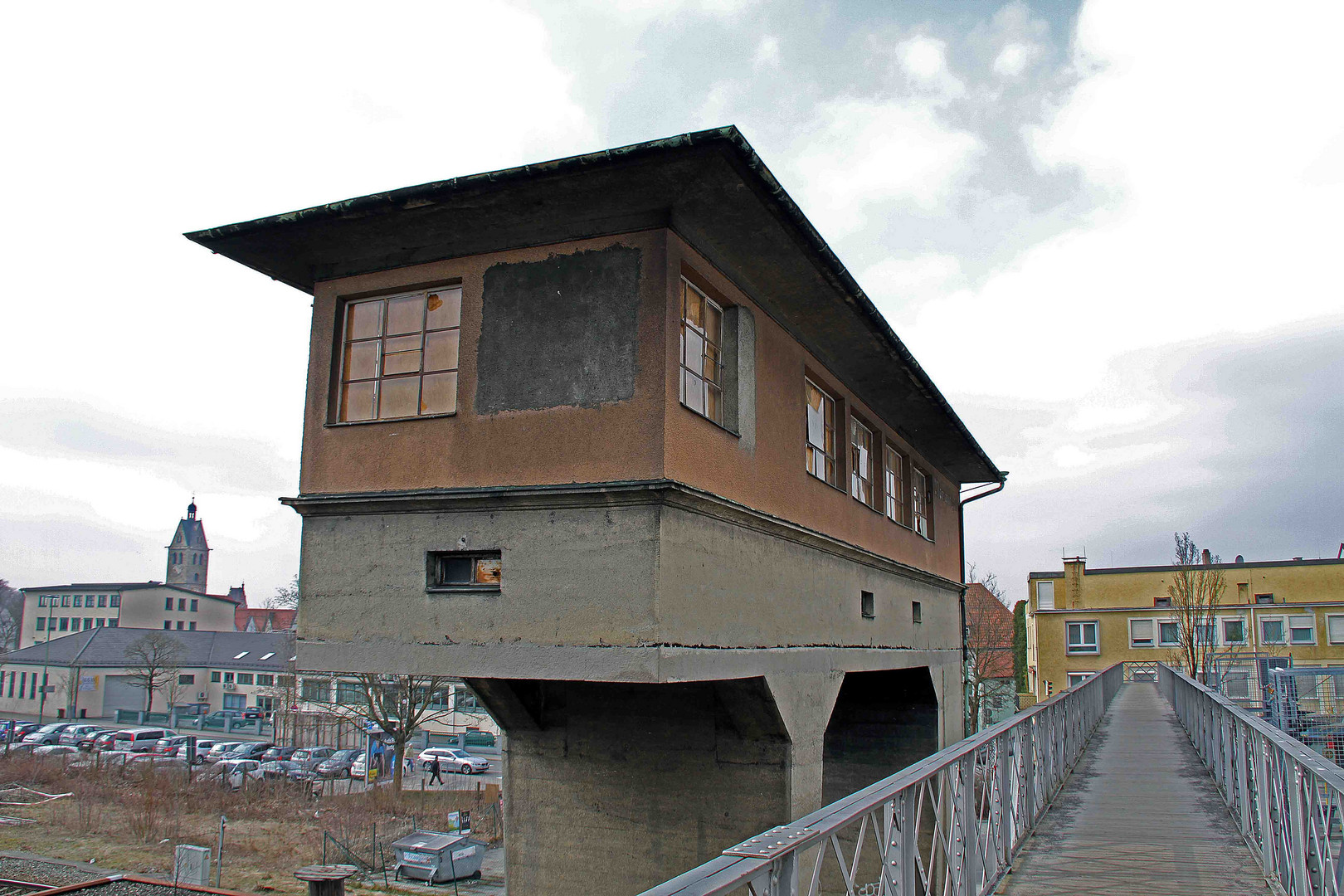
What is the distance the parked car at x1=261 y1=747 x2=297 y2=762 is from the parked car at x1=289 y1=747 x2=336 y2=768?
35cm

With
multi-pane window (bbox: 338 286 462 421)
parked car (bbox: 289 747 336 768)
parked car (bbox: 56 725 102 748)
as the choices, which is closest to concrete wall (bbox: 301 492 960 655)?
multi-pane window (bbox: 338 286 462 421)

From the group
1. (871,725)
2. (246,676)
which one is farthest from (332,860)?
(246,676)

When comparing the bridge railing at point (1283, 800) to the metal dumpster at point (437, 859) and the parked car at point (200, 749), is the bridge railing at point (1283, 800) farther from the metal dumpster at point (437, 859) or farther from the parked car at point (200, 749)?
the parked car at point (200, 749)

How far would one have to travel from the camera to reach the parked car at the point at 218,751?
42688 millimetres

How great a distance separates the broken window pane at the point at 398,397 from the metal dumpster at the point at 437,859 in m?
19.8

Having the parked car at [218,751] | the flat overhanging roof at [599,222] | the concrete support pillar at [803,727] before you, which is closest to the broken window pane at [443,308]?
the flat overhanging roof at [599,222]

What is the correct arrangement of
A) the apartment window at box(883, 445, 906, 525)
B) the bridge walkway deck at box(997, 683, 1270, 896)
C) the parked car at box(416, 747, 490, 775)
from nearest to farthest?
the bridge walkway deck at box(997, 683, 1270, 896) → the apartment window at box(883, 445, 906, 525) → the parked car at box(416, 747, 490, 775)


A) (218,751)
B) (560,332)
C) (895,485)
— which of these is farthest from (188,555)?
(560,332)

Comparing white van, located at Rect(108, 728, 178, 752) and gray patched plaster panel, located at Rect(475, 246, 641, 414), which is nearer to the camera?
gray patched plaster panel, located at Rect(475, 246, 641, 414)

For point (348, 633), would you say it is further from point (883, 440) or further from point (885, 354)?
point (883, 440)

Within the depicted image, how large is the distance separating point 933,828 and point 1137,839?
3974 millimetres

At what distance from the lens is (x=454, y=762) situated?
40.1m

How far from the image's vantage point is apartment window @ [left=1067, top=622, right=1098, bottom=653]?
45.6 meters

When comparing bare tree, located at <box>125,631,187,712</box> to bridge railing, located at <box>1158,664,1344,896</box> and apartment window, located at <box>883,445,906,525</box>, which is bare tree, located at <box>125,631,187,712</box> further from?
bridge railing, located at <box>1158,664,1344,896</box>
